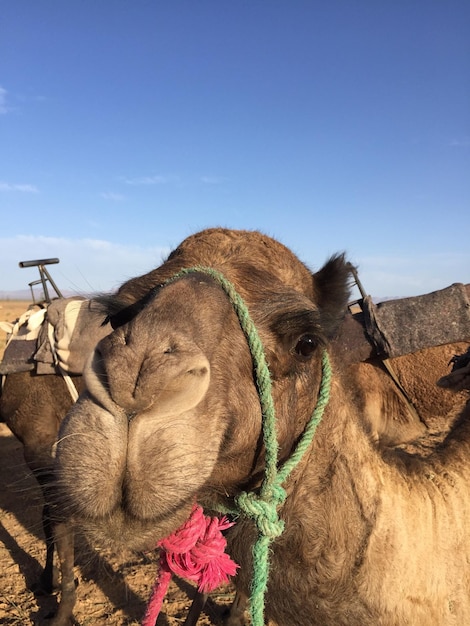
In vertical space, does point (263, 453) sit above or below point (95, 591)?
above

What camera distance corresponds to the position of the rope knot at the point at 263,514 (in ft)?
6.13

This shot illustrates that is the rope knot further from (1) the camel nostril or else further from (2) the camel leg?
(2) the camel leg

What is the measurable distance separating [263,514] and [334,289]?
1.26 meters

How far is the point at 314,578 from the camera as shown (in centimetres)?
216

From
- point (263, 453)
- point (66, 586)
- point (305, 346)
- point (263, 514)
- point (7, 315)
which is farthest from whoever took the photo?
point (7, 315)

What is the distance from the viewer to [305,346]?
211 centimetres

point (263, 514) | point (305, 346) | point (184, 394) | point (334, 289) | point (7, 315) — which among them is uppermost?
point (334, 289)

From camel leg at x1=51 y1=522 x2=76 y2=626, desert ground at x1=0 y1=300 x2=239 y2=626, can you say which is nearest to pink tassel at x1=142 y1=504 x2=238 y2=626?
desert ground at x1=0 y1=300 x2=239 y2=626

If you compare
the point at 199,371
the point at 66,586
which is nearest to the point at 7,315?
the point at 66,586

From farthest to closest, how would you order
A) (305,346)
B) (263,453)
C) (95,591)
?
(95,591) < (305,346) < (263,453)

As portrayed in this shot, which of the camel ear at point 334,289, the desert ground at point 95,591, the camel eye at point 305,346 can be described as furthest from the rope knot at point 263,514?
the desert ground at point 95,591

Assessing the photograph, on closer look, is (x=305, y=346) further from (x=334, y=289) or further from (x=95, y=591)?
(x=95, y=591)

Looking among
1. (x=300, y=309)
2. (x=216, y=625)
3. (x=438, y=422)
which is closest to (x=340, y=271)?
(x=300, y=309)

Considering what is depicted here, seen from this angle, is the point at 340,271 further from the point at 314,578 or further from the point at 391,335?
the point at 314,578
